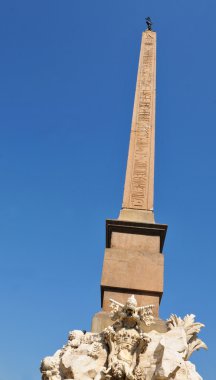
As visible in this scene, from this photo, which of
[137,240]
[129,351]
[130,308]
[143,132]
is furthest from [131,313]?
[143,132]

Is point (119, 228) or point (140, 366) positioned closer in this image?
point (140, 366)

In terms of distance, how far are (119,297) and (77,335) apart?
0.80 m

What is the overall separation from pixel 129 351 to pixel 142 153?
148 inches

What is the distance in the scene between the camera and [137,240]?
7957mm

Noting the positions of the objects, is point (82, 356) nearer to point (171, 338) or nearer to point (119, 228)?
point (171, 338)

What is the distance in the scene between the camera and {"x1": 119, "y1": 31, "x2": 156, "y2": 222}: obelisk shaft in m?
8.57

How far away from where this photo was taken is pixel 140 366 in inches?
249

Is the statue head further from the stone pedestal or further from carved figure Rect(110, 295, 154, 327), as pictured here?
the stone pedestal

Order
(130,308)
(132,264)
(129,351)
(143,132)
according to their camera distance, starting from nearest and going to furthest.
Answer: (129,351), (130,308), (132,264), (143,132)

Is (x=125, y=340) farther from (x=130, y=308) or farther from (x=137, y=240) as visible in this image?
(x=137, y=240)

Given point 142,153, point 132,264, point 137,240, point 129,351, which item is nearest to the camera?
point 129,351

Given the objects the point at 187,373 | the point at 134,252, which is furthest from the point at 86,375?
the point at 134,252

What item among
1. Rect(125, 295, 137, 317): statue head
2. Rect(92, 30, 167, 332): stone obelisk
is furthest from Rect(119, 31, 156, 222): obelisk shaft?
Rect(125, 295, 137, 317): statue head

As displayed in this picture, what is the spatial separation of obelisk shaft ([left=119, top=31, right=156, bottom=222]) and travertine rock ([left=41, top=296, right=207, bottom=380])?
199cm
